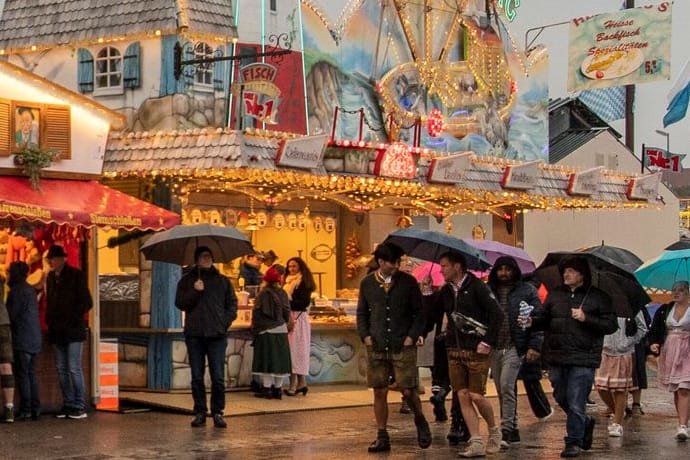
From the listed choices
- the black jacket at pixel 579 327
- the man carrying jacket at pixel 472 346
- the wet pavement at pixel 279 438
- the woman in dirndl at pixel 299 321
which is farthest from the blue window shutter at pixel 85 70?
the black jacket at pixel 579 327

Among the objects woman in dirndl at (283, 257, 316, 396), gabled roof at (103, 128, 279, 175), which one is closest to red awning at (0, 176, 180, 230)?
gabled roof at (103, 128, 279, 175)

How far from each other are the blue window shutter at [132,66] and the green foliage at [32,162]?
108 inches

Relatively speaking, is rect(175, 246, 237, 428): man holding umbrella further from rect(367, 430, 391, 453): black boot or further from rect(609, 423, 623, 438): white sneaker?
rect(609, 423, 623, 438): white sneaker

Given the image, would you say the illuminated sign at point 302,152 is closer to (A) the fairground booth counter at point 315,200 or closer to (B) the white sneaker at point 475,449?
(A) the fairground booth counter at point 315,200

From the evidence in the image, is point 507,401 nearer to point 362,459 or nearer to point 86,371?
point 362,459

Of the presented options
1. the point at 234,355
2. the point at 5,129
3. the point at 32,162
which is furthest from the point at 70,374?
the point at 234,355

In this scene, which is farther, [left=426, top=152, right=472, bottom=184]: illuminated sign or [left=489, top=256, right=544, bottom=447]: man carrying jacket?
[left=426, top=152, right=472, bottom=184]: illuminated sign

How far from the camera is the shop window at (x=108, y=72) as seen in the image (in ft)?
61.7

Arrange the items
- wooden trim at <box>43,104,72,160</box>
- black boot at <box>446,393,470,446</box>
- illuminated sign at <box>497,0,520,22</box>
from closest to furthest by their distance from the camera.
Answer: black boot at <box>446,393,470,446</box> < wooden trim at <box>43,104,72,160</box> < illuminated sign at <box>497,0,520,22</box>

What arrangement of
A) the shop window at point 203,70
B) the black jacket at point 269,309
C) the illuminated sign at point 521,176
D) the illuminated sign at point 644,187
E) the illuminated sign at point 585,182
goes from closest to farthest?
the black jacket at point 269,309
the shop window at point 203,70
the illuminated sign at point 521,176
the illuminated sign at point 585,182
the illuminated sign at point 644,187

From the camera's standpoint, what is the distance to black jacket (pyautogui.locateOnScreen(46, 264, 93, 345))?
51.6ft

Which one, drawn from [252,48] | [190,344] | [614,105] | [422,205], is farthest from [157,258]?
[614,105]

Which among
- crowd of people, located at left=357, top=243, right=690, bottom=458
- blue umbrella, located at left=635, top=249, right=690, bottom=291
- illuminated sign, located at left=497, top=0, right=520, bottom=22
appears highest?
illuminated sign, located at left=497, top=0, right=520, bottom=22

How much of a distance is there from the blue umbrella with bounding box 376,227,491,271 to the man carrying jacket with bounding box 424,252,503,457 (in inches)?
22.3
